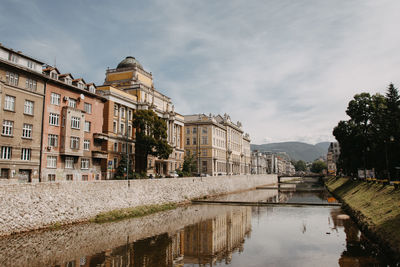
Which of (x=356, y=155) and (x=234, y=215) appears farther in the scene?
(x=356, y=155)

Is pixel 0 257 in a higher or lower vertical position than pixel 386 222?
lower

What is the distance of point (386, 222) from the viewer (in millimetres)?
20969

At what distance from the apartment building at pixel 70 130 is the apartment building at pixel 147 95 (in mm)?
12699

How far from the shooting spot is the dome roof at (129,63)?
6306cm

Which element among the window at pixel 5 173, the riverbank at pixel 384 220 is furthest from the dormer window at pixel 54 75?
the riverbank at pixel 384 220

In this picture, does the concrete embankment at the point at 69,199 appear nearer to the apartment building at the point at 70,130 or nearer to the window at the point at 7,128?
the apartment building at the point at 70,130

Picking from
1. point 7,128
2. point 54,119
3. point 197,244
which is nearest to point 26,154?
point 7,128

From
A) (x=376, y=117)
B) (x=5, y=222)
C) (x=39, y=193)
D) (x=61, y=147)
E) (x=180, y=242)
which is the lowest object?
(x=180, y=242)

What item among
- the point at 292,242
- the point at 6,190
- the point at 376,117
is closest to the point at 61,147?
the point at 6,190

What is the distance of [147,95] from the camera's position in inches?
2437

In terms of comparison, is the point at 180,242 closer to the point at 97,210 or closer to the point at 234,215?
the point at 97,210

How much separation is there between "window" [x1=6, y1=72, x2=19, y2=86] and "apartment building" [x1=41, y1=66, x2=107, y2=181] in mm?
3829

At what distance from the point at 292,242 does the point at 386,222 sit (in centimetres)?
701

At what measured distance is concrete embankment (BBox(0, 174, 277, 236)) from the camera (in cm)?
2413
